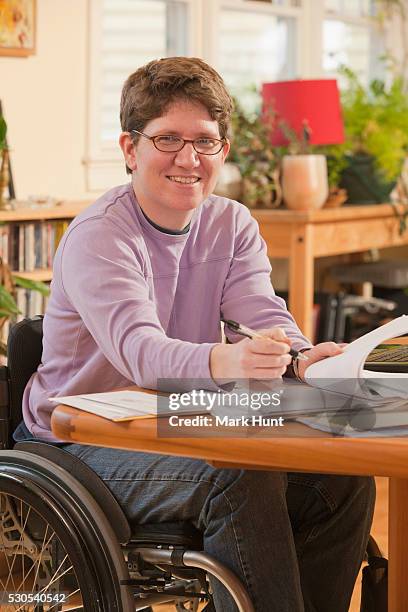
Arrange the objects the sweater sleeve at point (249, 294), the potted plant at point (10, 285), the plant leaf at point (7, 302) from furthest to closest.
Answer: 1. the potted plant at point (10, 285)
2. the plant leaf at point (7, 302)
3. the sweater sleeve at point (249, 294)

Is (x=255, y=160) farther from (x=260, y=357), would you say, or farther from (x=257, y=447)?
(x=257, y=447)

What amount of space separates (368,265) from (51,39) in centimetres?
191

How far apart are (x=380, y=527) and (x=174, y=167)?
1.81m

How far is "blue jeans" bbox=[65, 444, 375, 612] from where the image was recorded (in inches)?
62.4

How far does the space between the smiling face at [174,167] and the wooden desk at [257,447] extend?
0.45m

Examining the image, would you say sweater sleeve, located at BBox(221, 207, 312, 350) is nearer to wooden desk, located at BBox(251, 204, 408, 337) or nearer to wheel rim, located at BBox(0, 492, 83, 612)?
wheel rim, located at BBox(0, 492, 83, 612)

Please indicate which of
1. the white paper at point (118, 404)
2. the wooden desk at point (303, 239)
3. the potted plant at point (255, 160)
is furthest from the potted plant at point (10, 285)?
the white paper at point (118, 404)

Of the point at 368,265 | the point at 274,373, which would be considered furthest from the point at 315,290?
the point at 274,373

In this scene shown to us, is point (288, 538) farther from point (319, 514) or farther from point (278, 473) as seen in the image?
point (319, 514)

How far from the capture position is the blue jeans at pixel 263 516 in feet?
5.20

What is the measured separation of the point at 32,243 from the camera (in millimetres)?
3689

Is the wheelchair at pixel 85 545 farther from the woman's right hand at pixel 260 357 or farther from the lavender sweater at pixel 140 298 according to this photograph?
the woman's right hand at pixel 260 357

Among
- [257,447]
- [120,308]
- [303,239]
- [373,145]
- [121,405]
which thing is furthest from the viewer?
[373,145]

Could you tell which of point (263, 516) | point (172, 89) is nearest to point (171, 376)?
point (263, 516)
